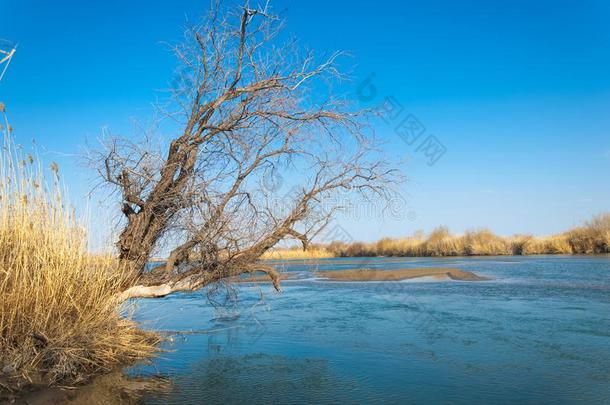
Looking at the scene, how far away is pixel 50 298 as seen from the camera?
18.1 feet

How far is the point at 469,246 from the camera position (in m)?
41.3

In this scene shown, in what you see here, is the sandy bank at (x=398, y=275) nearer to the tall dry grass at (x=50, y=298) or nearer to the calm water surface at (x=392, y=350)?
the calm water surface at (x=392, y=350)

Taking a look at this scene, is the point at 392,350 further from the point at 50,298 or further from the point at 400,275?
the point at 400,275

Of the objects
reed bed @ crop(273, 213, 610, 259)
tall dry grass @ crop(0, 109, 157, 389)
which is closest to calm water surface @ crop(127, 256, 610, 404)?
tall dry grass @ crop(0, 109, 157, 389)

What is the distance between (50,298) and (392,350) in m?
4.87

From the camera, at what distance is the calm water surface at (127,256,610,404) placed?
569 cm

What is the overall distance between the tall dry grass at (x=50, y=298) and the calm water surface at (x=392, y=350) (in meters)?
0.93

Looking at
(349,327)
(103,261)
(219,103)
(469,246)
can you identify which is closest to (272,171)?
(219,103)

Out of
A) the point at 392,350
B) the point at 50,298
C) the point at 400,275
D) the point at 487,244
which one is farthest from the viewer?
the point at 487,244

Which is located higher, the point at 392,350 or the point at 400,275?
the point at 400,275

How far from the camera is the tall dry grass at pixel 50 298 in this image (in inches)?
205

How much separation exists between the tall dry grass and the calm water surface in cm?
93

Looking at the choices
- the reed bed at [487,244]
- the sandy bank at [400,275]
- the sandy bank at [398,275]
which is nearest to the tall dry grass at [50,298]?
the sandy bank at [398,275]

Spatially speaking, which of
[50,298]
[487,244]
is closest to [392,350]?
[50,298]
